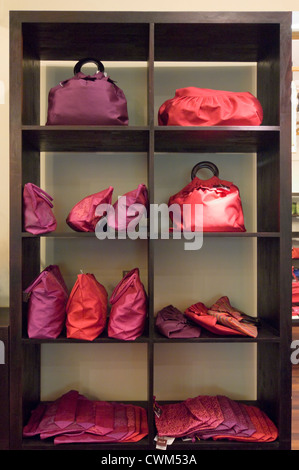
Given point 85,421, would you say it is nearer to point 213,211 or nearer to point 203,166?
point 213,211

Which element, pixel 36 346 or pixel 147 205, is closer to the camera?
pixel 147 205

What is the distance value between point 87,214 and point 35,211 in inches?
9.2

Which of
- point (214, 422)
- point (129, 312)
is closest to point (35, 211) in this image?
point (129, 312)

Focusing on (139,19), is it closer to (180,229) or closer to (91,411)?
(180,229)

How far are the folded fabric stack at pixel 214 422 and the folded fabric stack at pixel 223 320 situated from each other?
439mm

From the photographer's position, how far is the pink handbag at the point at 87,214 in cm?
158

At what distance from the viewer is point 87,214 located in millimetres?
1575

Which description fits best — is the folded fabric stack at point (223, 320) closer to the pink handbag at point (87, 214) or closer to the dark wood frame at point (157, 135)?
the dark wood frame at point (157, 135)

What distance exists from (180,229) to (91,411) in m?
1.04

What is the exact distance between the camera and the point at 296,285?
2.87m

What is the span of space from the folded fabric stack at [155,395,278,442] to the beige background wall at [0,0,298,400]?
153 millimetres

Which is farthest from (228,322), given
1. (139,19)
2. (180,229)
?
(139,19)

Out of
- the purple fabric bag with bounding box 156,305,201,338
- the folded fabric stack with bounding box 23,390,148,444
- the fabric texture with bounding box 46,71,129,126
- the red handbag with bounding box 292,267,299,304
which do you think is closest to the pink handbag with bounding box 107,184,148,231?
the fabric texture with bounding box 46,71,129,126
